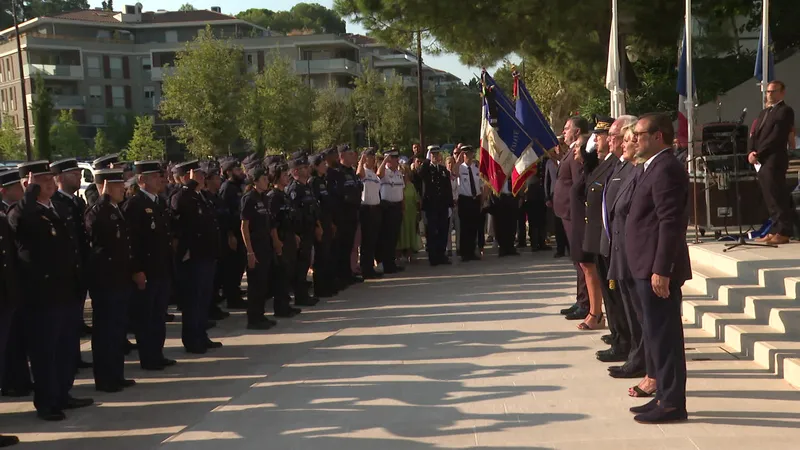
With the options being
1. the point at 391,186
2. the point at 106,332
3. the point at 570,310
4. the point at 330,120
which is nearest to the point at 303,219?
the point at 391,186

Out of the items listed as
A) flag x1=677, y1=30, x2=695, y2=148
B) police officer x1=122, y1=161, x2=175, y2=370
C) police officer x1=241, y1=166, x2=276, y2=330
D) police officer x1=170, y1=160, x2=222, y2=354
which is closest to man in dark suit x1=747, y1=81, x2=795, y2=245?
flag x1=677, y1=30, x2=695, y2=148

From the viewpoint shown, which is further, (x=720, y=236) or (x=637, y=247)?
(x=720, y=236)

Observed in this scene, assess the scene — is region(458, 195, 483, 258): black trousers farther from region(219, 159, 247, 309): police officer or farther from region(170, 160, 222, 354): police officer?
region(170, 160, 222, 354): police officer

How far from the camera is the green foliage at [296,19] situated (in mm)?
122312

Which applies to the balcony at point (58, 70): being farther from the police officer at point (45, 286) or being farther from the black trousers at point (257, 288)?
the police officer at point (45, 286)

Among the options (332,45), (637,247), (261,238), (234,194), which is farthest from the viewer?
(332,45)

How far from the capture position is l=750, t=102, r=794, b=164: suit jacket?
1076 centimetres

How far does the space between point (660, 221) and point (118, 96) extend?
8154 centimetres

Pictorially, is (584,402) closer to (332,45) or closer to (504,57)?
(504,57)

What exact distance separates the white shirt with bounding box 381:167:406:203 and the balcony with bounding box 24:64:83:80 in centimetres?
6828

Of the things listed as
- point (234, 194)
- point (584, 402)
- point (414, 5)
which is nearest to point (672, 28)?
point (414, 5)

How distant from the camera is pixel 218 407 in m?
7.37

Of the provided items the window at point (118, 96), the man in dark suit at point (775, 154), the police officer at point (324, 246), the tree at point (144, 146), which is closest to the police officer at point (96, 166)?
the police officer at point (324, 246)

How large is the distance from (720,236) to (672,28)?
10092mm
